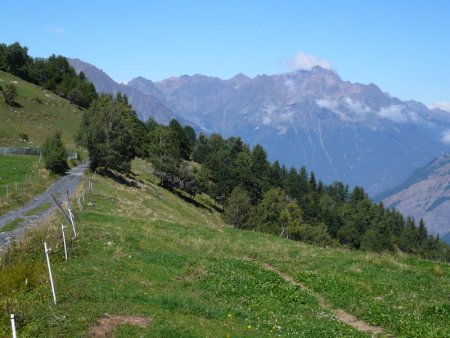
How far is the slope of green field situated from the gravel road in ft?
12.2

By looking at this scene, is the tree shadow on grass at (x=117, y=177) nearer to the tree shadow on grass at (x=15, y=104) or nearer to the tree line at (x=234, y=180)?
the tree line at (x=234, y=180)

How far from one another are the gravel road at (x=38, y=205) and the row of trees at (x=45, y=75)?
84688 millimetres

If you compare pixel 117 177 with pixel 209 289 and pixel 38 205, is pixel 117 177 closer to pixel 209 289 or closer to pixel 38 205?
pixel 38 205

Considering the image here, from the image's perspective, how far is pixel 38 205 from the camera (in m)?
42.1

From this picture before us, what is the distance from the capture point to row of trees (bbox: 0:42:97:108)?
15175 centimetres

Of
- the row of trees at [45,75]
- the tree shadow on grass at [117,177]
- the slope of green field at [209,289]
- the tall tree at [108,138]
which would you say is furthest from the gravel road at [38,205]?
the row of trees at [45,75]

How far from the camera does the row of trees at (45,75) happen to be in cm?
15175

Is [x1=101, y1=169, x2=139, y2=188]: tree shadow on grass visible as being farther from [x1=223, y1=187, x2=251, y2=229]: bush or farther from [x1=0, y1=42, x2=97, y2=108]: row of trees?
[x1=0, y1=42, x2=97, y2=108]: row of trees

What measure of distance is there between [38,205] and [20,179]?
14370mm

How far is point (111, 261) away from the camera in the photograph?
72.5 ft

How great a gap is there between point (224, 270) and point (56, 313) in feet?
35.2

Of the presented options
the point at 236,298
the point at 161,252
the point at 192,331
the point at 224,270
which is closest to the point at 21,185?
the point at 161,252

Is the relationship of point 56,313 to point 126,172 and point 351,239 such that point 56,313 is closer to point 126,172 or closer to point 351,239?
point 126,172

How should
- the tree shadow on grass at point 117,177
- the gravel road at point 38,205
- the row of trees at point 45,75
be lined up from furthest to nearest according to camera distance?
1. the row of trees at point 45,75
2. the tree shadow on grass at point 117,177
3. the gravel road at point 38,205
